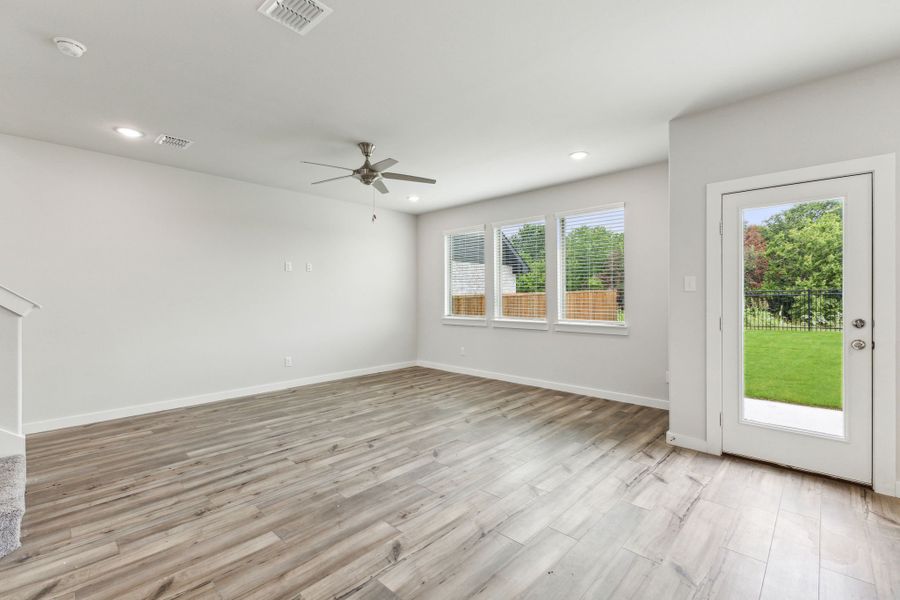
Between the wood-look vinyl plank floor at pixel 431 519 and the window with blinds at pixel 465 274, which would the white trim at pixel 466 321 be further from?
the wood-look vinyl plank floor at pixel 431 519

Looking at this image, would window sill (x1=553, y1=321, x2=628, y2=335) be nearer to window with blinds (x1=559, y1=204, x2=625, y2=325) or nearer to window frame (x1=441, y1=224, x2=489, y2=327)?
window with blinds (x1=559, y1=204, x2=625, y2=325)

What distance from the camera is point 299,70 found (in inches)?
104

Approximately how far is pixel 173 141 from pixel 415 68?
107 inches

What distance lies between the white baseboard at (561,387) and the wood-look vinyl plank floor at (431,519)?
799 millimetres

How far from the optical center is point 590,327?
508 cm

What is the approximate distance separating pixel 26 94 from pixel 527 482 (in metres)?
4.62

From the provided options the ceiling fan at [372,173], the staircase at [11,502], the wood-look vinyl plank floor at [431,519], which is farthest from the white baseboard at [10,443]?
the ceiling fan at [372,173]

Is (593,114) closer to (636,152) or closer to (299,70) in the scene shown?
(636,152)

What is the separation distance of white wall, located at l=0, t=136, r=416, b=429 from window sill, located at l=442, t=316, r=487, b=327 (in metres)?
1.34

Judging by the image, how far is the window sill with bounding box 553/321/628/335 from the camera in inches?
190

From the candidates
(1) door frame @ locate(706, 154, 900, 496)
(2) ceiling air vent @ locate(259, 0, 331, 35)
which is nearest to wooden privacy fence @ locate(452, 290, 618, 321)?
(1) door frame @ locate(706, 154, 900, 496)

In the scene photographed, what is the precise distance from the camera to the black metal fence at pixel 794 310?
276 centimetres

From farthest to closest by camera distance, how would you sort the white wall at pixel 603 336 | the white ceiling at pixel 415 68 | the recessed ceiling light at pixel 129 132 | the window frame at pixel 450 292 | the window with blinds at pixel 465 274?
the window with blinds at pixel 465 274
the window frame at pixel 450 292
the white wall at pixel 603 336
the recessed ceiling light at pixel 129 132
the white ceiling at pixel 415 68

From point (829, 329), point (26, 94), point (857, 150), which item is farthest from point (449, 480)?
point (26, 94)
